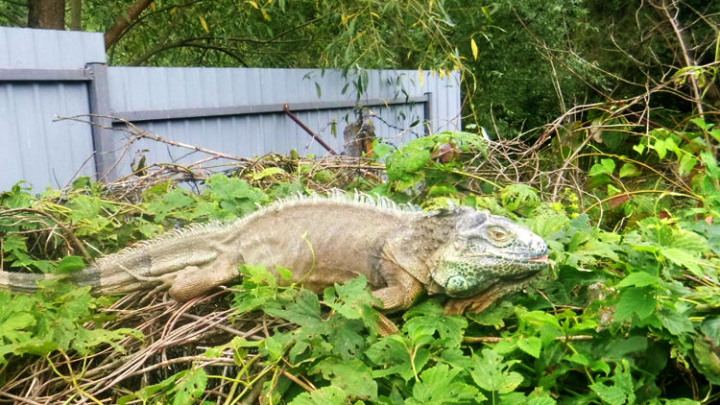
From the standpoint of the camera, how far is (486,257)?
2145 mm

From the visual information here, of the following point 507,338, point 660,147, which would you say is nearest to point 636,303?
point 507,338

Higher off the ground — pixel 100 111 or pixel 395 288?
pixel 100 111

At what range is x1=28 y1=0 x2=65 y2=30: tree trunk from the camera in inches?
303

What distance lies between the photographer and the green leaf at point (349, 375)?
5.39 ft

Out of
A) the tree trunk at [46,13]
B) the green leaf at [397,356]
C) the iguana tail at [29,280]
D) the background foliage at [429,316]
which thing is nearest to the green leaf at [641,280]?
the background foliage at [429,316]

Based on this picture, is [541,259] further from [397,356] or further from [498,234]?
[397,356]

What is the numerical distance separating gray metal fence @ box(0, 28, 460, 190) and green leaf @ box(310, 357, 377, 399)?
2.46 m

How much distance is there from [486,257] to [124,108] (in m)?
4.33

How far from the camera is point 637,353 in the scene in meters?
1.75

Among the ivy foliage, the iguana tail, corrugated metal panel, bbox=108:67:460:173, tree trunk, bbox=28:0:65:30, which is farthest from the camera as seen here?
tree trunk, bbox=28:0:65:30

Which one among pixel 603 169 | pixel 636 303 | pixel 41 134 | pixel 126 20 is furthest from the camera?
pixel 126 20

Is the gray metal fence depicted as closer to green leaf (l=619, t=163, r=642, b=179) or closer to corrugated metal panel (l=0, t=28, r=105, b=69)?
corrugated metal panel (l=0, t=28, r=105, b=69)

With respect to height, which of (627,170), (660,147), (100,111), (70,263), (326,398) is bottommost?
(326,398)

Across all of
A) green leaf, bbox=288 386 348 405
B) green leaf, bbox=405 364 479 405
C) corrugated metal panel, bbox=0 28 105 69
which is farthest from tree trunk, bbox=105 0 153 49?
green leaf, bbox=405 364 479 405
